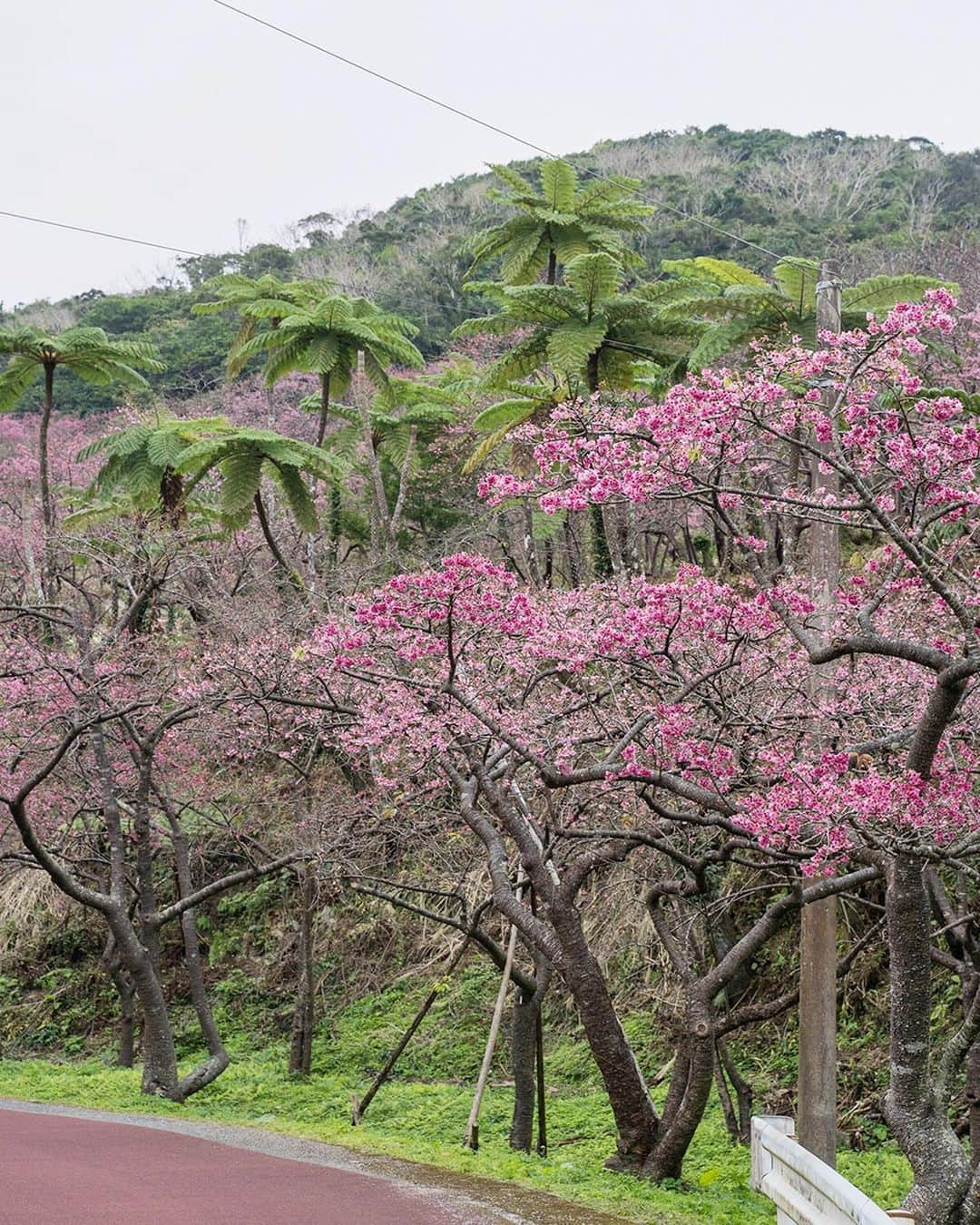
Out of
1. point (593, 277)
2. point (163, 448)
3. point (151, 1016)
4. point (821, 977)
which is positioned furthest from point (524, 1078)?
point (163, 448)

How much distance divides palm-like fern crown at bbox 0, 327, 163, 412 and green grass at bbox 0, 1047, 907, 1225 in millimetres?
10038

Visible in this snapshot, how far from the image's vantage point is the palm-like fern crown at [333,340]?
1923cm

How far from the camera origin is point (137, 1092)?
49.3 ft

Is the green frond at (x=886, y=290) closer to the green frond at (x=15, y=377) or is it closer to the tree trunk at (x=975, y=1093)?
the tree trunk at (x=975, y=1093)

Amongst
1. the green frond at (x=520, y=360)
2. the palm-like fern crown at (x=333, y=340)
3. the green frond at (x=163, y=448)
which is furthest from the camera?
the palm-like fern crown at (x=333, y=340)

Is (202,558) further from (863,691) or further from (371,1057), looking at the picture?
(863,691)

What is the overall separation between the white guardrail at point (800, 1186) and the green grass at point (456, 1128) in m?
2.83

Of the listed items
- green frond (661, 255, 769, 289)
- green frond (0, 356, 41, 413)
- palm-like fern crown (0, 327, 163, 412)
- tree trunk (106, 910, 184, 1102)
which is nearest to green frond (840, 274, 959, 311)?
green frond (661, 255, 769, 289)

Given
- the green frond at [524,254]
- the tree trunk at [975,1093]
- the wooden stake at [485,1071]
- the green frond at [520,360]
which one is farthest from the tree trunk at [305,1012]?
the tree trunk at [975,1093]

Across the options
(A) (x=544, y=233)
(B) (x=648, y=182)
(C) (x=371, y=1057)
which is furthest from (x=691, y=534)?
(B) (x=648, y=182)

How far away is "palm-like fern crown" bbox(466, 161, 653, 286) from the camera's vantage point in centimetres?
1761

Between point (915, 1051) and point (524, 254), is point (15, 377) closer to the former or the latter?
point (524, 254)

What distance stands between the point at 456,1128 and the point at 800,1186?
926 centimetres

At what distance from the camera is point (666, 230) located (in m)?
38.4
